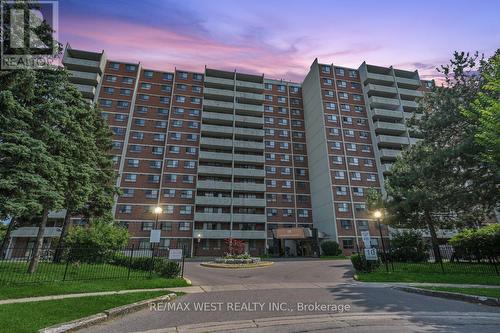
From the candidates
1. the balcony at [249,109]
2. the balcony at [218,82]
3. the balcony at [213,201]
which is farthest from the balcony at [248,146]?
the balcony at [218,82]

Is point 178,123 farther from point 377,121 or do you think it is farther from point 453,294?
point 453,294

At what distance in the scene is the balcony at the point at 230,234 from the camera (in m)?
46.5


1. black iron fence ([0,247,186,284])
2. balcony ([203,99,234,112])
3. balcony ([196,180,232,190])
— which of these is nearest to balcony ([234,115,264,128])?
balcony ([203,99,234,112])

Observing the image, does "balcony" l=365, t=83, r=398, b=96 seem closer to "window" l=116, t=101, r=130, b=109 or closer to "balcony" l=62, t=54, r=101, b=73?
"window" l=116, t=101, r=130, b=109

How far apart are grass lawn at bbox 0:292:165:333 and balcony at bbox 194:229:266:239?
36.5 meters

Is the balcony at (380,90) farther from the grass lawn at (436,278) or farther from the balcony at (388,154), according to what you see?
the grass lawn at (436,278)

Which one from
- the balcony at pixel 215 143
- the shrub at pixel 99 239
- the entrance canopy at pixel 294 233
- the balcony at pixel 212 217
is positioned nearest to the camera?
the shrub at pixel 99 239

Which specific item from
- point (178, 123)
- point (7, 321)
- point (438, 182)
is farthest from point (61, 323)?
point (178, 123)

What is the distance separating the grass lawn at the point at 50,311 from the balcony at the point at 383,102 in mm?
58849

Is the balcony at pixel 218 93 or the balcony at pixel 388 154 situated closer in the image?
the balcony at pixel 388 154

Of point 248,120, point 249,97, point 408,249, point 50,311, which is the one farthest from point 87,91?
point 408,249

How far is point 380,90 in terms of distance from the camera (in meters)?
58.8

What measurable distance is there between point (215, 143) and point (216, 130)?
302 centimetres

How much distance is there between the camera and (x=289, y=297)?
11.1 metres
